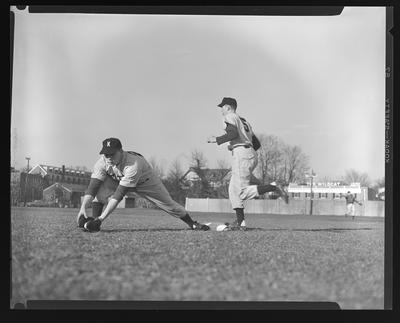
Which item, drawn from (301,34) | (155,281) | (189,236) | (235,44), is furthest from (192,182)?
(301,34)

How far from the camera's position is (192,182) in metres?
3.47

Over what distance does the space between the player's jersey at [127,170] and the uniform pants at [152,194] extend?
36 mm

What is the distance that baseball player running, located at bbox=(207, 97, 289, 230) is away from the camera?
343 centimetres

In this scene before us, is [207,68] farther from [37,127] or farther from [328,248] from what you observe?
[328,248]

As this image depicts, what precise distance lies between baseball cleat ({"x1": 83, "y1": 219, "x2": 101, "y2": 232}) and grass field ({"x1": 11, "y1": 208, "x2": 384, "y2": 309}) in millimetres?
43

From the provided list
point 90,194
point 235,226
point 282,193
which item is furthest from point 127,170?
point 282,193

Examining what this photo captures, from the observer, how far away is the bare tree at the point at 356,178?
335 centimetres

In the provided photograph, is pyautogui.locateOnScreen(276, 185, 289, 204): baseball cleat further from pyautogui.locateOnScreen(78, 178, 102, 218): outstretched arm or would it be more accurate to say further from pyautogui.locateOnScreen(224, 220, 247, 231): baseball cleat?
pyautogui.locateOnScreen(78, 178, 102, 218): outstretched arm

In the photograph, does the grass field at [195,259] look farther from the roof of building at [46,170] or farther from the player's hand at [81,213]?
the roof of building at [46,170]

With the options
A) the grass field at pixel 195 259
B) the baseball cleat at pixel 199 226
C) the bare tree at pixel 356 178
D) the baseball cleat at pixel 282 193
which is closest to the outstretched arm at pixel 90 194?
the grass field at pixel 195 259

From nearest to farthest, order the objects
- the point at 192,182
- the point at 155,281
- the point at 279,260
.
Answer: the point at 155,281, the point at 279,260, the point at 192,182

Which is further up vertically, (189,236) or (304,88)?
(304,88)

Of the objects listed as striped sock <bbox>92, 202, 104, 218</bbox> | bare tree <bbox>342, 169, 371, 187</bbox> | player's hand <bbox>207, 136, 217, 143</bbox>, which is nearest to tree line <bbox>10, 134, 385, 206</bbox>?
bare tree <bbox>342, 169, 371, 187</bbox>
